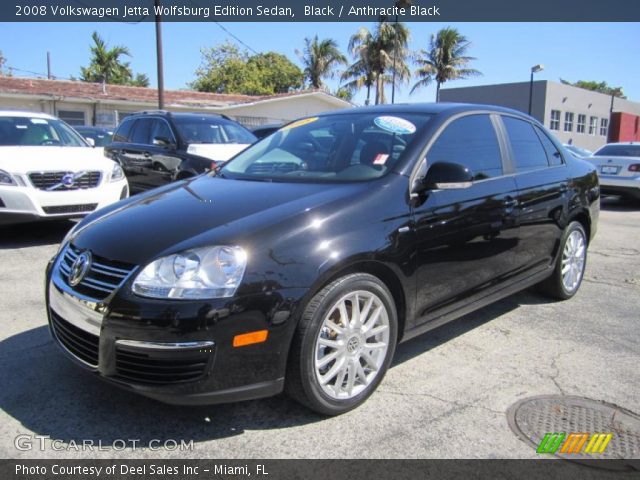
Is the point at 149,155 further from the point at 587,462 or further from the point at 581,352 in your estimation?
the point at 587,462

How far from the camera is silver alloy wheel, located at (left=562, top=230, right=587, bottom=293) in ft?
15.7

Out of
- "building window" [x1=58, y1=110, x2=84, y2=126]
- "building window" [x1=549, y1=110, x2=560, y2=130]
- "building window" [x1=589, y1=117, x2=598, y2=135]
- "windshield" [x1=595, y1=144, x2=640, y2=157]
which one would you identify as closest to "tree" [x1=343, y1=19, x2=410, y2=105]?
"building window" [x1=549, y1=110, x2=560, y2=130]

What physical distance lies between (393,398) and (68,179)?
519 centimetres

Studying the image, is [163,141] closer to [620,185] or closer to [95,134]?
[620,185]

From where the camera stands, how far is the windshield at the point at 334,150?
334 cm

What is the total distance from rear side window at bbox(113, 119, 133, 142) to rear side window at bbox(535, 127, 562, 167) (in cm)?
722

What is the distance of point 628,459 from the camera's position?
254 cm

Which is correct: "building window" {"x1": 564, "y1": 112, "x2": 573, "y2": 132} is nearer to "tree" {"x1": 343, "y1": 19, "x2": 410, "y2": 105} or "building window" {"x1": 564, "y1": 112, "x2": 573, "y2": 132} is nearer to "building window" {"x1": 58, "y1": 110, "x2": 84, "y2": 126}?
"tree" {"x1": 343, "y1": 19, "x2": 410, "y2": 105}

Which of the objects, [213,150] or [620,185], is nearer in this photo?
[213,150]

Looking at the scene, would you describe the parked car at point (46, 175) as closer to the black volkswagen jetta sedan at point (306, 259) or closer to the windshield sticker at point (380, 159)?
the black volkswagen jetta sedan at point (306, 259)

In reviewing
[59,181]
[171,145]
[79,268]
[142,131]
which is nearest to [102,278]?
[79,268]

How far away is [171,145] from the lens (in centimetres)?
827

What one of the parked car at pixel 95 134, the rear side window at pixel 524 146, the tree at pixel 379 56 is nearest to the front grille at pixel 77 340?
the rear side window at pixel 524 146

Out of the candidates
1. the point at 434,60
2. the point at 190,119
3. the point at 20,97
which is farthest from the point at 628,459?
the point at 434,60
